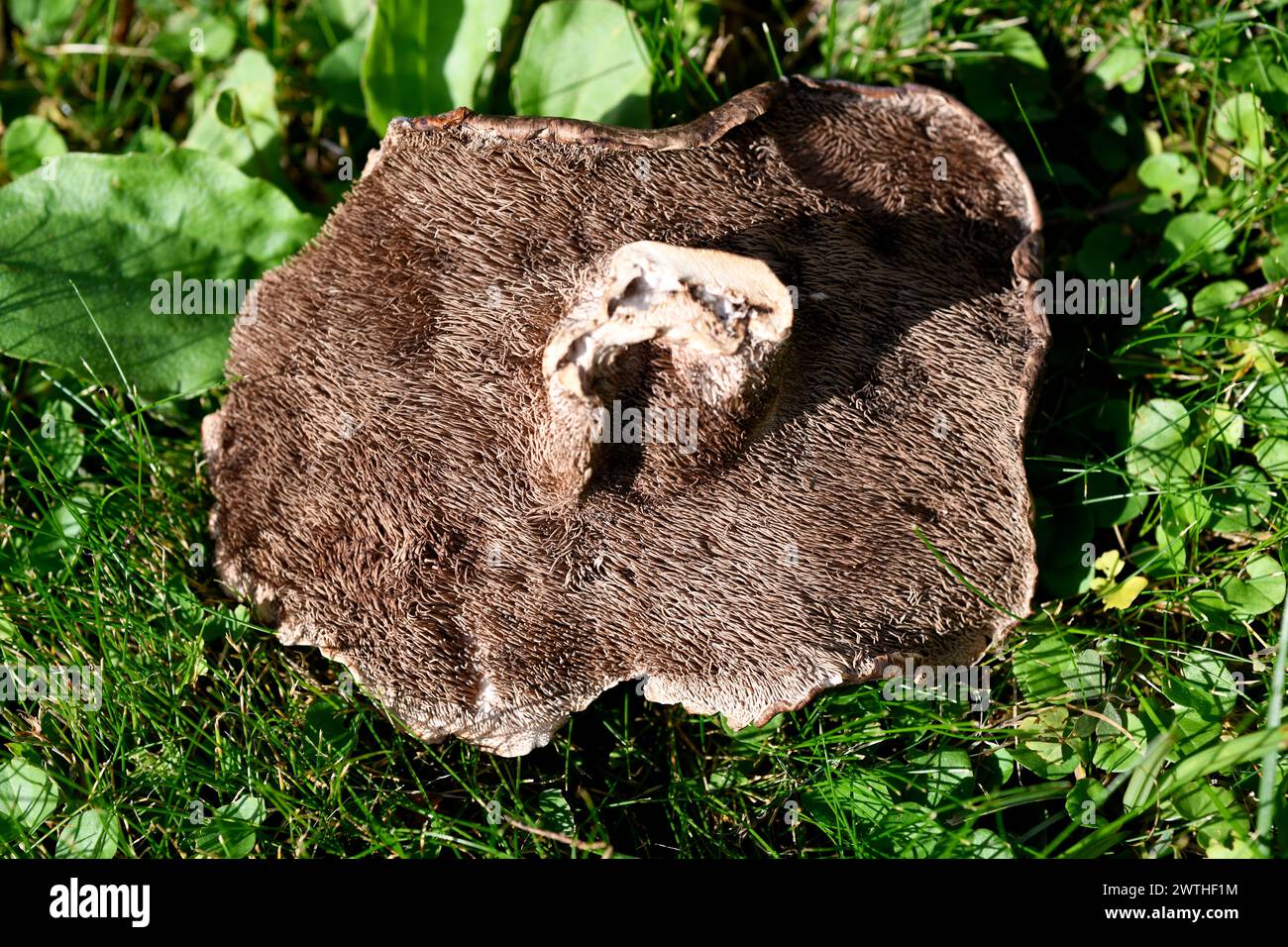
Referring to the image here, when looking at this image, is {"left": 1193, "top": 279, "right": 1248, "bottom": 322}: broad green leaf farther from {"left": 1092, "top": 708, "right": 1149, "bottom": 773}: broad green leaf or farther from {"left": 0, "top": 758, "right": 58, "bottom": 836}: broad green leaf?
{"left": 0, "top": 758, "right": 58, "bottom": 836}: broad green leaf

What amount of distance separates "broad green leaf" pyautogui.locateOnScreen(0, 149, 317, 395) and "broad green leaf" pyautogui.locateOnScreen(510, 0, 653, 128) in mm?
732

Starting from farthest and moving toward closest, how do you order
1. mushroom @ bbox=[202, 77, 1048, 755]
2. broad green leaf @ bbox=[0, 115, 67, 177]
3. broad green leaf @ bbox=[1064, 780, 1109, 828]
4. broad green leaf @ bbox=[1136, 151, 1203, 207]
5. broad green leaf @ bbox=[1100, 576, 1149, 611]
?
1. broad green leaf @ bbox=[0, 115, 67, 177]
2. broad green leaf @ bbox=[1136, 151, 1203, 207]
3. broad green leaf @ bbox=[1100, 576, 1149, 611]
4. broad green leaf @ bbox=[1064, 780, 1109, 828]
5. mushroom @ bbox=[202, 77, 1048, 755]

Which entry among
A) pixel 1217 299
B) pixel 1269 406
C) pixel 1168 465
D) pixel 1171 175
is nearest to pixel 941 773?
pixel 1168 465

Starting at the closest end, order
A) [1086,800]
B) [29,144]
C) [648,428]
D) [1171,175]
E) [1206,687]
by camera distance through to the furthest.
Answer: [648,428]
[1086,800]
[1206,687]
[1171,175]
[29,144]

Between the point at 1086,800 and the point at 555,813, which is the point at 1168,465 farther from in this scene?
the point at 555,813

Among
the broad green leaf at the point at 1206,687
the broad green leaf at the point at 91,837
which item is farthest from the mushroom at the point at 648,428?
the broad green leaf at the point at 91,837

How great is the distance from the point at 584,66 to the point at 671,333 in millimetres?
1177

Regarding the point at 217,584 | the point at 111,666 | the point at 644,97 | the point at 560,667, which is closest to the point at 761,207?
the point at 644,97

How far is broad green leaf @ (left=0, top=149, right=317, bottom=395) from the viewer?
2.58 metres

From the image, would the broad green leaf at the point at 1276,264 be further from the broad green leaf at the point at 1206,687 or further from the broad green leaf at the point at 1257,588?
the broad green leaf at the point at 1206,687

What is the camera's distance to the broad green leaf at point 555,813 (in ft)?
8.22

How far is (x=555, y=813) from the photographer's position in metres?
2.53

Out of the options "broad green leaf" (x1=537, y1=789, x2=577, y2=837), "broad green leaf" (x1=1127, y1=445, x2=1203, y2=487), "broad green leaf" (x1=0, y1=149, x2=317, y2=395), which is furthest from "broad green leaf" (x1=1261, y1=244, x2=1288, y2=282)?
"broad green leaf" (x1=0, y1=149, x2=317, y2=395)

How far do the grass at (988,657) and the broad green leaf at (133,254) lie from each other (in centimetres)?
14
